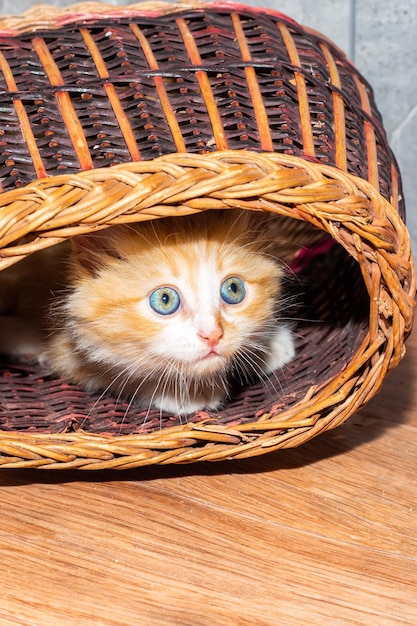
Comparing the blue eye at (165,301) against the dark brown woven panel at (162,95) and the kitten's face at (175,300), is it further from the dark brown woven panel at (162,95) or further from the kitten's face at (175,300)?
the dark brown woven panel at (162,95)

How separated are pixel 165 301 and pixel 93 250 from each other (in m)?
0.18

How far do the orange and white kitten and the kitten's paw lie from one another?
0.28 feet

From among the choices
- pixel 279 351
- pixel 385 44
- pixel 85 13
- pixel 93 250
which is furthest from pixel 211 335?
pixel 385 44

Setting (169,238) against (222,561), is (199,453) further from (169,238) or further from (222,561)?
(169,238)

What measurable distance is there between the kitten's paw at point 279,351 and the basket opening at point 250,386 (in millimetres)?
18

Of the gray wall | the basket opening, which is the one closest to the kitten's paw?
the basket opening

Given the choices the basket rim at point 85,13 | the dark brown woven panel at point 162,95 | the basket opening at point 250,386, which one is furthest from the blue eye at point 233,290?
the basket rim at point 85,13

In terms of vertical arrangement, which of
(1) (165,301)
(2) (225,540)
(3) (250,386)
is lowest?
(2) (225,540)

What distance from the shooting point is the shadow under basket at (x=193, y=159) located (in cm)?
128

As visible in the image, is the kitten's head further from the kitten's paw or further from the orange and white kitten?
the kitten's paw

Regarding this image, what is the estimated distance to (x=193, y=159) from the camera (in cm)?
128

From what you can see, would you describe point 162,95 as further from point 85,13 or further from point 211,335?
point 211,335

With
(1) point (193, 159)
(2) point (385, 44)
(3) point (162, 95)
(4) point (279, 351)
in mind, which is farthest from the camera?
(2) point (385, 44)

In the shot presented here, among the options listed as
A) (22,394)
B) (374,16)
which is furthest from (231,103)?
(374,16)
